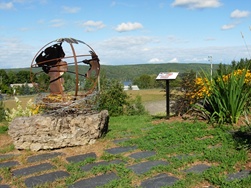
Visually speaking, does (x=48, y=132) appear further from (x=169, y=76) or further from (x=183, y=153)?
(x=169, y=76)

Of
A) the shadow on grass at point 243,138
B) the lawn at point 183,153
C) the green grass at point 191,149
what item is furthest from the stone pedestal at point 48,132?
the shadow on grass at point 243,138

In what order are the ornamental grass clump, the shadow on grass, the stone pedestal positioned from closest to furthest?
the shadow on grass, the stone pedestal, the ornamental grass clump

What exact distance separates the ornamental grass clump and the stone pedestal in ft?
8.67

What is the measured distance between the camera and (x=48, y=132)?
4750mm

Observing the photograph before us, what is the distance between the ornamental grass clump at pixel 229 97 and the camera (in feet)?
18.4

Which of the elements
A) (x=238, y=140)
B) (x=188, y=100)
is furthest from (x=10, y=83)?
(x=238, y=140)

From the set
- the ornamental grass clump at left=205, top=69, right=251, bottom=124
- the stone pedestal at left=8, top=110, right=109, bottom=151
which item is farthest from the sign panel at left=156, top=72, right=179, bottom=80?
the stone pedestal at left=8, top=110, right=109, bottom=151

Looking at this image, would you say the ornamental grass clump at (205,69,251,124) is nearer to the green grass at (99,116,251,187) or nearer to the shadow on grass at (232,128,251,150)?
the green grass at (99,116,251,187)

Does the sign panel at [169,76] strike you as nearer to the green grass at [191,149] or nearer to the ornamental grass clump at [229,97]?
the ornamental grass clump at [229,97]

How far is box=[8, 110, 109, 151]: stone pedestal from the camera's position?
15.5 ft

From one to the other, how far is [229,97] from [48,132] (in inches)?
133

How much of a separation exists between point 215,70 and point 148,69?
79321 mm

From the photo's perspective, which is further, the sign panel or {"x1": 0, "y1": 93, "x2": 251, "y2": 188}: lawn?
the sign panel

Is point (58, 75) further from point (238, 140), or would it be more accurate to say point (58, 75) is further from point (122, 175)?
point (238, 140)
